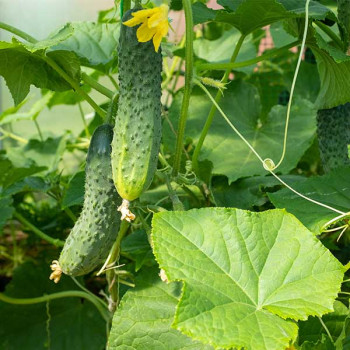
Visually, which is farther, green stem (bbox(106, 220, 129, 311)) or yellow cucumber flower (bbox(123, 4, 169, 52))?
green stem (bbox(106, 220, 129, 311))

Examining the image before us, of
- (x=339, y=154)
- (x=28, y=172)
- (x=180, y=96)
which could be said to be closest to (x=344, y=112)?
(x=339, y=154)

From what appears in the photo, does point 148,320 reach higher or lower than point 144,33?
lower

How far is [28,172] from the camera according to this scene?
66.2 inches

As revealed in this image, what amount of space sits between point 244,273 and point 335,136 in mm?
503

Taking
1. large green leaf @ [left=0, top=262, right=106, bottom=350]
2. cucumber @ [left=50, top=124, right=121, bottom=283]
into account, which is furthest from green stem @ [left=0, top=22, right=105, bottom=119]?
large green leaf @ [left=0, top=262, right=106, bottom=350]

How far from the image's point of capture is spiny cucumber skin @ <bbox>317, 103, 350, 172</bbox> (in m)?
1.39

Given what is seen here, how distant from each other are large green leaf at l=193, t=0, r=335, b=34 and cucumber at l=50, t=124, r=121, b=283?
1.10 ft

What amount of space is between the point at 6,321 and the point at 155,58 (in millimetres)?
1103

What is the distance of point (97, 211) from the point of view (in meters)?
1.16

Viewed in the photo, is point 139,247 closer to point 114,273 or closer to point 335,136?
point 114,273

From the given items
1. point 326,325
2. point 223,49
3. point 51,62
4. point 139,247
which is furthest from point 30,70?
point 223,49

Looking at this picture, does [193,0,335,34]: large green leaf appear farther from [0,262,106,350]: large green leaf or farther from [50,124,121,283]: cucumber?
[0,262,106,350]: large green leaf

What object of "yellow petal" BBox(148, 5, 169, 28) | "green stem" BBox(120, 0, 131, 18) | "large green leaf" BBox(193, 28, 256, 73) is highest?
"yellow petal" BBox(148, 5, 169, 28)

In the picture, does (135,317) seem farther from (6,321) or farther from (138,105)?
(6,321)
